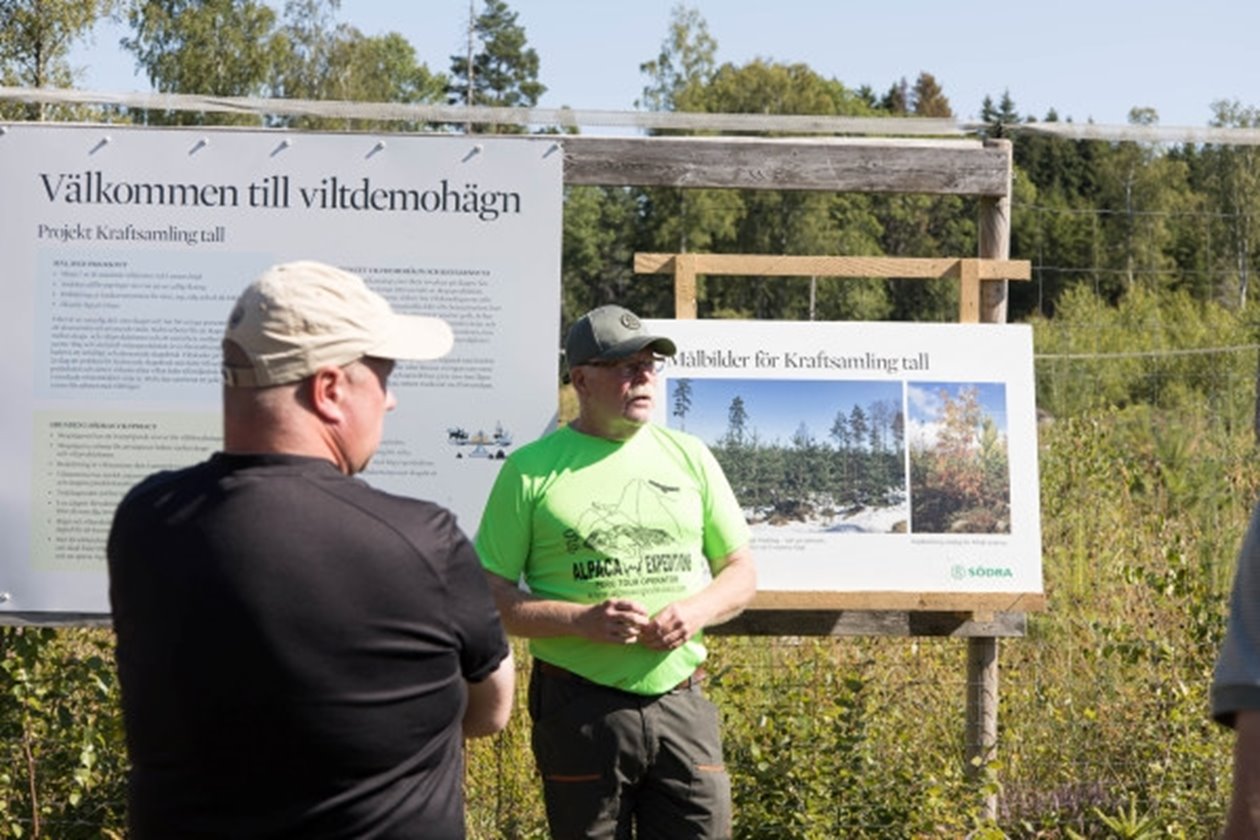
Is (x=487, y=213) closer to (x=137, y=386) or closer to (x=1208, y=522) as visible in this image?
(x=137, y=386)

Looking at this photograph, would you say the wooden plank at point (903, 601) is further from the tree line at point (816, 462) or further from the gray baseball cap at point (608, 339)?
the gray baseball cap at point (608, 339)

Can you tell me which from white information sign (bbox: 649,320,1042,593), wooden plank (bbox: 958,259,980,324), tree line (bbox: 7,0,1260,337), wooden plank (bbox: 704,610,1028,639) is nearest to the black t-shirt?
white information sign (bbox: 649,320,1042,593)

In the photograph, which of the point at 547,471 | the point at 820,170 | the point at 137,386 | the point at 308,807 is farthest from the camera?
the point at 820,170

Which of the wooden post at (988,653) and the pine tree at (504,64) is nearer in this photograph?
the wooden post at (988,653)

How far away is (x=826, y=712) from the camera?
591 centimetres

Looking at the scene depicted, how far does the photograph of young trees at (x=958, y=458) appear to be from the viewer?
595 centimetres

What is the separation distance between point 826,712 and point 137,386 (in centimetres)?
233

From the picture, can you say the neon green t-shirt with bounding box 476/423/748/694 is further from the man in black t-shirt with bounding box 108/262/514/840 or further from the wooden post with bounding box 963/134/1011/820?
the man in black t-shirt with bounding box 108/262/514/840

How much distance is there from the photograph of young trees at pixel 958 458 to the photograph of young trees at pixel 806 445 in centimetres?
5

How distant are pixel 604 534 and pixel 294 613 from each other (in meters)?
2.25

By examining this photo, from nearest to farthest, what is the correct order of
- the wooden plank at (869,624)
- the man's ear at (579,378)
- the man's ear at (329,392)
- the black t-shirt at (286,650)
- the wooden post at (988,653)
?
the black t-shirt at (286,650), the man's ear at (329,392), the man's ear at (579,378), the wooden plank at (869,624), the wooden post at (988,653)

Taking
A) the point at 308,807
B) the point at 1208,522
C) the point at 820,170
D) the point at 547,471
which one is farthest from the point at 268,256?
the point at 1208,522

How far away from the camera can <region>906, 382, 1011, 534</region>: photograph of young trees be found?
5949mm

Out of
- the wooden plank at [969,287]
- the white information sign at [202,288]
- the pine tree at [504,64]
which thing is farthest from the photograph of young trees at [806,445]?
the pine tree at [504,64]
